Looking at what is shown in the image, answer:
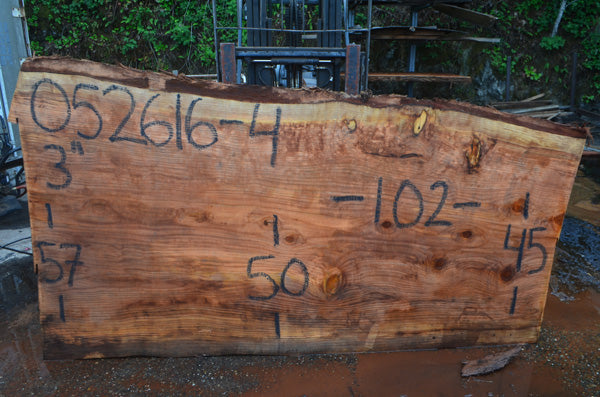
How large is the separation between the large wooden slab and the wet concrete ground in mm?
91

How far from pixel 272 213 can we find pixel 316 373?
994 mm

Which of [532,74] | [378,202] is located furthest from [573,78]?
[378,202]

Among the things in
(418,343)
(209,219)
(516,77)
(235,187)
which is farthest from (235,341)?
(516,77)

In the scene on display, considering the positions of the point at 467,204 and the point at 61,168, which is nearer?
the point at 61,168

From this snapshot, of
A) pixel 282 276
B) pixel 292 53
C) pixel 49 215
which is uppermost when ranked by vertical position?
pixel 292 53

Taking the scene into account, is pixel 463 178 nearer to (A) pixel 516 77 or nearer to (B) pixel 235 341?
(B) pixel 235 341

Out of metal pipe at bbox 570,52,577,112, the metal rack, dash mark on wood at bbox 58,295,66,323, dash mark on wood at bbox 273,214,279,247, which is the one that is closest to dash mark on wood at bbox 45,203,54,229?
dash mark on wood at bbox 58,295,66,323

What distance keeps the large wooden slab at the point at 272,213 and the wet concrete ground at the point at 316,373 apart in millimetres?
91

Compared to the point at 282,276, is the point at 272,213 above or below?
above

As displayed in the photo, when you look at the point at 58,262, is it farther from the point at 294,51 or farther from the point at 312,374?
the point at 294,51

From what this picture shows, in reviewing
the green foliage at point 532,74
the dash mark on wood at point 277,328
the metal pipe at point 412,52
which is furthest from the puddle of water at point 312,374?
the green foliage at point 532,74

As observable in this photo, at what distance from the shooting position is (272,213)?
2.44m

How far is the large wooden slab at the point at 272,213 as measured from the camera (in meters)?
2.30

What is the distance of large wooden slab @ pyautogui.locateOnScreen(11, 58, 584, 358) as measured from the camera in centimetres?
230
